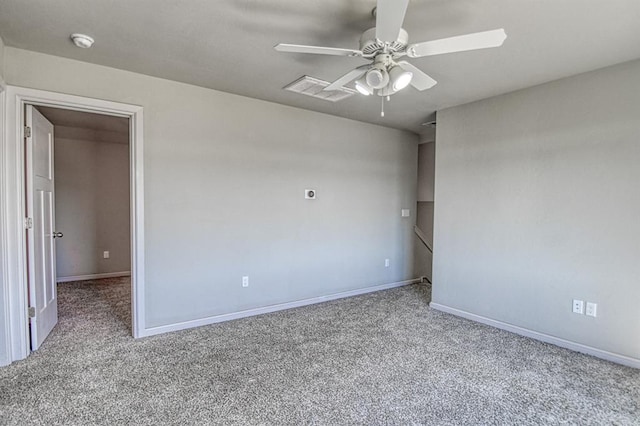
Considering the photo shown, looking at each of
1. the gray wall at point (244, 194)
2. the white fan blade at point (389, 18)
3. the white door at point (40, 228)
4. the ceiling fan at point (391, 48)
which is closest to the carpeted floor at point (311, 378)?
the white door at point (40, 228)

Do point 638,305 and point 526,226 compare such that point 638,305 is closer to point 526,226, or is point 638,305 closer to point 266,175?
point 526,226

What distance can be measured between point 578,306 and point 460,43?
2639mm

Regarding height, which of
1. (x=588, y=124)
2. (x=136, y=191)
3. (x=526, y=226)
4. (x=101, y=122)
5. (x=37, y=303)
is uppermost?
(x=101, y=122)

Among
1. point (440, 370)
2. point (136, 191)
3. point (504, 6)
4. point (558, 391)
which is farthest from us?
point (136, 191)

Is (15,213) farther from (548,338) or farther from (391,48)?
(548,338)

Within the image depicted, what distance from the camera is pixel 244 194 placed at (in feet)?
12.2

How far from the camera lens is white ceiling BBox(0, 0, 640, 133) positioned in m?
1.99

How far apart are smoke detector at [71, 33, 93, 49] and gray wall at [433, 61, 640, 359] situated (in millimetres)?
3581

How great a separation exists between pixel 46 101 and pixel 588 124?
15.0 feet

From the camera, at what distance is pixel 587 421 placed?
1975mm

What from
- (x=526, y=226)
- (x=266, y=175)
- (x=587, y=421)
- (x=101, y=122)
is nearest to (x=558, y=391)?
(x=587, y=421)

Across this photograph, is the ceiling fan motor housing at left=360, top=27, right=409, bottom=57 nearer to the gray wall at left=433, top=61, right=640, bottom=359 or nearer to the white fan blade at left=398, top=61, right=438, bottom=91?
the white fan blade at left=398, top=61, right=438, bottom=91

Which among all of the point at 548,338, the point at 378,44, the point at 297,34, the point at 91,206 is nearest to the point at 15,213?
the point at 297,34

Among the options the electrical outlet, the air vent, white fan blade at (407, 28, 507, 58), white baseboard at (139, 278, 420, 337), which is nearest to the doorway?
white baseboard at (139, 278, 420, 337)
